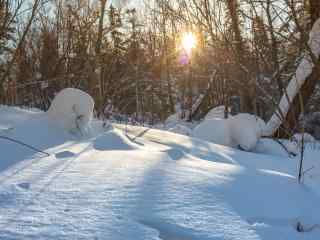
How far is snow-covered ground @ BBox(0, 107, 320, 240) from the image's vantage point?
1.43 m

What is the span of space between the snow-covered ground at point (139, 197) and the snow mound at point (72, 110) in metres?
0.50

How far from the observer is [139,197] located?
5.65ft

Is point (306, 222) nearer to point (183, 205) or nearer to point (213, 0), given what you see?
point (183, 205)

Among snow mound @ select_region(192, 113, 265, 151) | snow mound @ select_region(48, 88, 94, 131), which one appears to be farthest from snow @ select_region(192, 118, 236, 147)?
snow mound @ select_region(48, 88, 94, 131)

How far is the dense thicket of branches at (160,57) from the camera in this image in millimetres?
5230

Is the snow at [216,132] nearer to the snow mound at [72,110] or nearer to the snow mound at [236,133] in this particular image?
the snow mound at [236,133]

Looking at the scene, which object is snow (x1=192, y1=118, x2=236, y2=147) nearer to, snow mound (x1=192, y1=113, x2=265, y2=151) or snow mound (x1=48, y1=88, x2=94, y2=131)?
snow mound (x1=192, y1=113, x2=265, y2=151)

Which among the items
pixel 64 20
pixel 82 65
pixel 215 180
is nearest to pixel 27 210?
pixel 215 180

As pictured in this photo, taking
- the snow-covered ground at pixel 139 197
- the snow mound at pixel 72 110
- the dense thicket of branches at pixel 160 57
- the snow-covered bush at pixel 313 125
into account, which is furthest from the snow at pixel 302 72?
the snow-covered bush at pixel 313 125

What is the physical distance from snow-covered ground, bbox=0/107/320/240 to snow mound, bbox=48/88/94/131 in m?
0.50

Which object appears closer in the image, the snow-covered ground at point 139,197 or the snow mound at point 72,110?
the snow-covered ground at point 139,197

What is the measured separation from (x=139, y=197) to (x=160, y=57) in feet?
51.5

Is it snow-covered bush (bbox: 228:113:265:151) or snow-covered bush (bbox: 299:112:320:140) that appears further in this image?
snow-covered bush (bbox: 299:112:320:140)

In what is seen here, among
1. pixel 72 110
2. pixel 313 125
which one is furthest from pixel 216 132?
pixel 313 125
